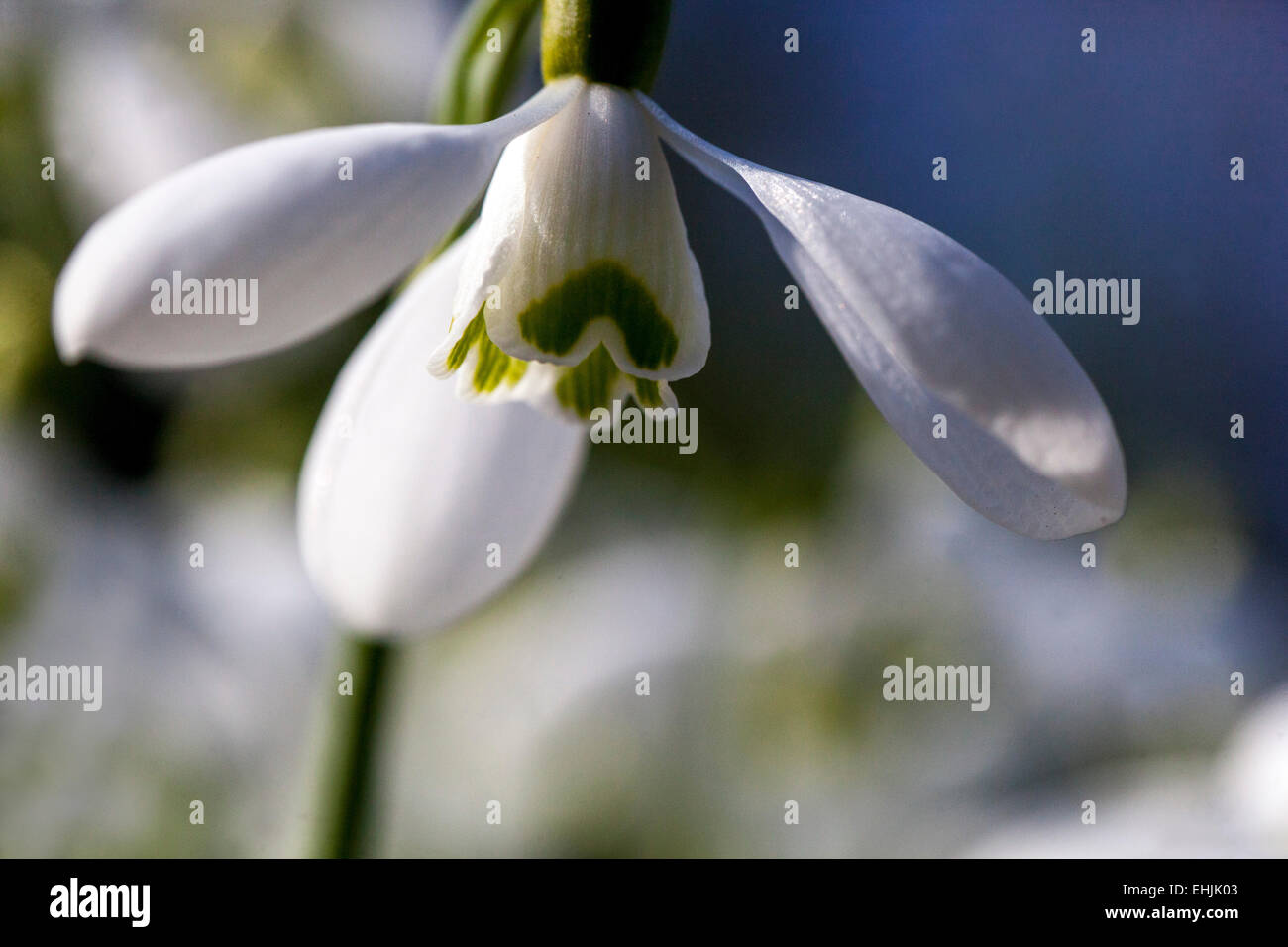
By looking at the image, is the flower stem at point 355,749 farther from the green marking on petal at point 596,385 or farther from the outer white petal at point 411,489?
the green marking on petal at point 596,385

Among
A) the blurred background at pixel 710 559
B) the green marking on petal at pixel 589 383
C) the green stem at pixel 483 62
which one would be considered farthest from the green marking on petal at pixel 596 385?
the blurred background at pixel 710 559

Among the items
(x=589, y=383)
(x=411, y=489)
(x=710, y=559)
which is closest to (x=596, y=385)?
(x=589, y=383)

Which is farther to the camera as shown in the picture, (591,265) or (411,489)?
(411,489)

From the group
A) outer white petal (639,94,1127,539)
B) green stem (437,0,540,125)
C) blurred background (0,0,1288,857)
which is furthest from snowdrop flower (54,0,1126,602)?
blurred background (0,0,1288,857)

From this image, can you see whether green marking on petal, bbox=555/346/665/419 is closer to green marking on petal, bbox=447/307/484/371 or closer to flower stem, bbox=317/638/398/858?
green marking on petal, bbox=447/307/484/371

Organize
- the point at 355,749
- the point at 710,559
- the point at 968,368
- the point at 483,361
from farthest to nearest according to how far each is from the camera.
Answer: the point at 710,559 → the point at 355,749 → the point at 483,361 → the point at 968,368

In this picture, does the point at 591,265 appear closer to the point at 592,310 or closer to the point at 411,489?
the point at 592,310
